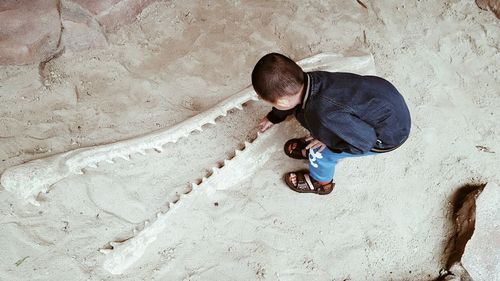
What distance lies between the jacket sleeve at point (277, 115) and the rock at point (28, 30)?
5.86 feet

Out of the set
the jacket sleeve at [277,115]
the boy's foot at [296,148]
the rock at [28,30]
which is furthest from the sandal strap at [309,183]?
the rock at [28,30]

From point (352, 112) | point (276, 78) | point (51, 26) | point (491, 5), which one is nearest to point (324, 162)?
point (352, 112)

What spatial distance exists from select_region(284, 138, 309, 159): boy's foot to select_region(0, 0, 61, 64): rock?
6.51 ft

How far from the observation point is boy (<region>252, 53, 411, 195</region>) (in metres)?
2.39

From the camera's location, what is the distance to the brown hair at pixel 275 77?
2367 mm

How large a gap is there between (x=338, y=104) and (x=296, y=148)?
0.86m

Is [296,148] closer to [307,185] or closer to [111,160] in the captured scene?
[307,185]

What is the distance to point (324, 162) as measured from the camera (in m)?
2.93

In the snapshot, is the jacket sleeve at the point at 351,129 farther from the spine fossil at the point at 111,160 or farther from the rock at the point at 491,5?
the rock at the point at 491,5

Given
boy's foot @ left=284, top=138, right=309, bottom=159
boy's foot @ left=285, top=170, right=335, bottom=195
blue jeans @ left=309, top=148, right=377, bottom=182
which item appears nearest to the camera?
blue jeans @ left=309, top=148, right=377, bottom=182

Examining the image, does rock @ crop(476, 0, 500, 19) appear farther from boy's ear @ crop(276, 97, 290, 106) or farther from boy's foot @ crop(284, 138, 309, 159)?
boy's ear @ crop(276, 97, 290, 106)

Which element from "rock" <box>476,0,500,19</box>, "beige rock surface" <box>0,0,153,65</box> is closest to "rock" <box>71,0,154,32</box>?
"beige rock surface" <box>0,0,153,65</box>

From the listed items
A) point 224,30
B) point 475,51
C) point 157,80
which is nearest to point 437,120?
point 475,51

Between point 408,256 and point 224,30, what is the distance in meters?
2.34
